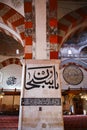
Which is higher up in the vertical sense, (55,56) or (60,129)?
(55,56)

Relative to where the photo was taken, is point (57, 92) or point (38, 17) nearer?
point (57, 92)

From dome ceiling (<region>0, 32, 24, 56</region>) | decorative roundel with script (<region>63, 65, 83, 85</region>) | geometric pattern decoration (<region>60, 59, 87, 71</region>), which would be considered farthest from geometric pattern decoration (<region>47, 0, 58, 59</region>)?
decorative roundel with script (<region>63, 65, 83, 85</region>)

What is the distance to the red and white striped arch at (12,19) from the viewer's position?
539 cm

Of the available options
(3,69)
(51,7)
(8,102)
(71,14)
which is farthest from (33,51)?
(8,102)

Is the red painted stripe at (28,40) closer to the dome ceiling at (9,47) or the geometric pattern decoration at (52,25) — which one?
the geometric pattern decoration at (52,25)

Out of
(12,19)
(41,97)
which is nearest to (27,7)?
(12,19)

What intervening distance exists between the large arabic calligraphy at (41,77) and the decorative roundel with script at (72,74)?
28.0ft

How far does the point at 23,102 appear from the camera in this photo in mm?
4418

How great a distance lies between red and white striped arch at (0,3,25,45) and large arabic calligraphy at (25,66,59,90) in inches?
45.0

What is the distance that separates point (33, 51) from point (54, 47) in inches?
22.5

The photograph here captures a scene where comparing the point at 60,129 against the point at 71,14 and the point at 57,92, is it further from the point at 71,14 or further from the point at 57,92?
the point at 71,14

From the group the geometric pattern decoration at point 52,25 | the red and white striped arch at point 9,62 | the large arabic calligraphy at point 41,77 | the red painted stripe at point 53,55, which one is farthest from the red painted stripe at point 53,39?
the red and white striped arch at point 9,62

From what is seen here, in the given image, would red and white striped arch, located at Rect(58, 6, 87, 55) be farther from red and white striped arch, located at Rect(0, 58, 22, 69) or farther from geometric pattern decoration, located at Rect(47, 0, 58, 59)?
red and white striped arch, located at Rect(0, 58, 22, 69)

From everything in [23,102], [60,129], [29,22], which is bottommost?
[60,129]
